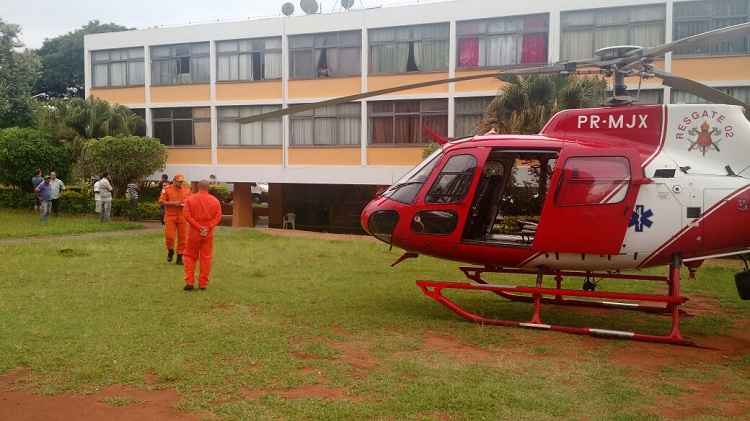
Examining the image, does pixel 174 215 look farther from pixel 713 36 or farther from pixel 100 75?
pixel 100 75

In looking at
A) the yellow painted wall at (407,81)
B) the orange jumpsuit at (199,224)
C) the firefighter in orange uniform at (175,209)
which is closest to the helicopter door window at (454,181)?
the orange jumpsuit at (199,224)

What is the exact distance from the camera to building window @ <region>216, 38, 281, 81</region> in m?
26.3

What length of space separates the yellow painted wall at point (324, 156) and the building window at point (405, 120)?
0.98 meters

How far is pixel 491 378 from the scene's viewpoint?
241 inches

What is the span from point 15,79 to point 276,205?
12.5 metres

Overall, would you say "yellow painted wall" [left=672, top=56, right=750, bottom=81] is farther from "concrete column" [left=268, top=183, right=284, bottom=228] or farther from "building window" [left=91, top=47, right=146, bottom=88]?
"building window" [left=91, top=47, right=146, bottom=88]

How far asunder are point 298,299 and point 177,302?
68.4 inches

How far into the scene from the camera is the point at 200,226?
33.0 ft

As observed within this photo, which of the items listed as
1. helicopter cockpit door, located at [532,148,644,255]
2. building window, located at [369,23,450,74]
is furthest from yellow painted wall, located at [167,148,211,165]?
helicopter cockpit door, located at [532,148,644,255]

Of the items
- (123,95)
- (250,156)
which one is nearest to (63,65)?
(123,95)

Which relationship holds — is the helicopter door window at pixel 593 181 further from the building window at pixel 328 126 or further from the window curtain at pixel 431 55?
the building window at pixel 328 126

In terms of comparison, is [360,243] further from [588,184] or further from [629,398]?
[629,398]

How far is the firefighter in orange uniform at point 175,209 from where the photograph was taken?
41.1 ft

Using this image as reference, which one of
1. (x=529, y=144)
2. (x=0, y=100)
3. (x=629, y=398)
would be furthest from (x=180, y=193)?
(x=0, y=100)
